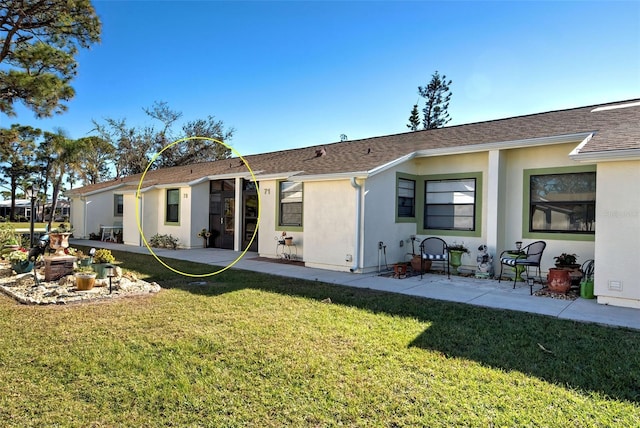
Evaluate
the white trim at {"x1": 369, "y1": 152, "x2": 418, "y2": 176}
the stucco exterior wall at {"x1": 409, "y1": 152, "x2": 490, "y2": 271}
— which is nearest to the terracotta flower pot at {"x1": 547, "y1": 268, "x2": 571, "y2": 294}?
the stucco exterior wall at {"x1": 409, "y1": 152, "x2": 490, "y2": 271}

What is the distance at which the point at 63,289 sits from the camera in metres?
6.82

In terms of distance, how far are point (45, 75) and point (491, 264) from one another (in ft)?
39.5

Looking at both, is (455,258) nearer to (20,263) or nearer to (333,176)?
(333,176)

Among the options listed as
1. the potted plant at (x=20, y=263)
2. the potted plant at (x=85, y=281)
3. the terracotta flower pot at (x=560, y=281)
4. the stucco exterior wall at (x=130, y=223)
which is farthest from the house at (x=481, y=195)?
the stucco exterior wall at (x=130, y=223)

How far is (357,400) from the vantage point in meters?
3.05

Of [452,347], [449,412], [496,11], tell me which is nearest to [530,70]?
[496,11]

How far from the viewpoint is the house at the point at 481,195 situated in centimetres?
623

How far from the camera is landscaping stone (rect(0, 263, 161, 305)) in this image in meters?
6.18

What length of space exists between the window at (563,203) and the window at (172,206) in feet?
41.3

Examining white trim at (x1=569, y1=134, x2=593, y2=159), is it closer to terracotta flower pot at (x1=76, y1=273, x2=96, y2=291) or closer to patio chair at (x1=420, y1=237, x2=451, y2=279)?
Answer: patio chair at (x1=420, y1=237, x2=451, y2=279)

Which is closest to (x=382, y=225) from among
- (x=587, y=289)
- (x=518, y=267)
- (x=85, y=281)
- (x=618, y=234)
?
(x=518, y=267)

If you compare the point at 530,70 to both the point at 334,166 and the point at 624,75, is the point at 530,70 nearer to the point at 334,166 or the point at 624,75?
the point at 624,75

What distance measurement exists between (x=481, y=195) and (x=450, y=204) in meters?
0.86

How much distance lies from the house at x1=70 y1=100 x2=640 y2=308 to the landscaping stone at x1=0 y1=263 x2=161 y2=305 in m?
4.45
